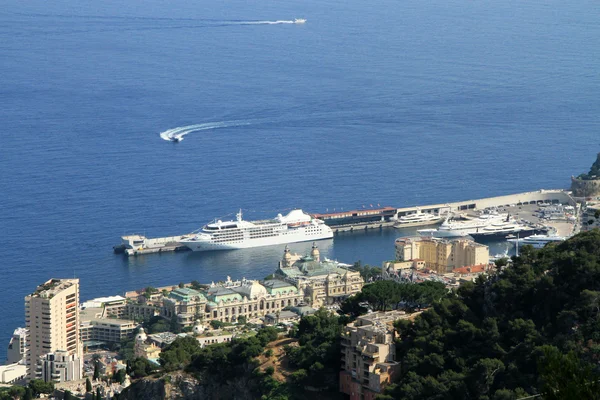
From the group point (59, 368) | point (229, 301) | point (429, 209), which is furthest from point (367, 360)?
point (429, 209)

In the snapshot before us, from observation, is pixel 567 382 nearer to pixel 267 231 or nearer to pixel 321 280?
pixel 321 280

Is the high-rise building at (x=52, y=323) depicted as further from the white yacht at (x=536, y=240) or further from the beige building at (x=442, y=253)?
the white yacht at (x=536, y=240)

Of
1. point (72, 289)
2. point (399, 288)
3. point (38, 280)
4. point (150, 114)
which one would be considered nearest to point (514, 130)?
point (150, 114)

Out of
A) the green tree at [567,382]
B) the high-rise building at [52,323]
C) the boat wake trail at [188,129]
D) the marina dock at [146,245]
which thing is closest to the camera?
the green tree at [567,382]

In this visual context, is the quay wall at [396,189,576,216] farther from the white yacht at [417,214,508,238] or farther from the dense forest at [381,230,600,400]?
the dense forest at [381,230,600,400]

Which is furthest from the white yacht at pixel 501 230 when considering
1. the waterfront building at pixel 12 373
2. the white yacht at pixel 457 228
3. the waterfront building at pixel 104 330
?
the waterfront building at pixel 12 373

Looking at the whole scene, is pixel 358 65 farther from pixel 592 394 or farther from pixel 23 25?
pixel 592 394
